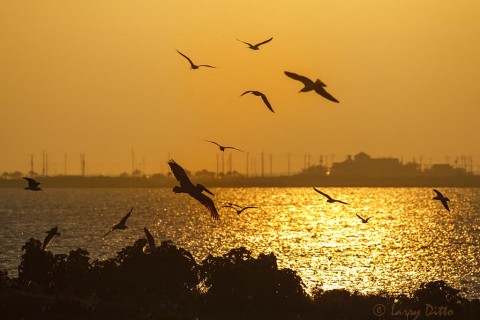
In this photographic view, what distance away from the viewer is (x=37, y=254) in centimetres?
6003

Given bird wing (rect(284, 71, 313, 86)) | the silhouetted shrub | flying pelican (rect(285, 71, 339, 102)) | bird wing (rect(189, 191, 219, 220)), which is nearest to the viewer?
bird wing (rect(189, 191, 219, 220))

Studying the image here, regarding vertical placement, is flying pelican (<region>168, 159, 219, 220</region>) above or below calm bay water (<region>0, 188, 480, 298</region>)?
above

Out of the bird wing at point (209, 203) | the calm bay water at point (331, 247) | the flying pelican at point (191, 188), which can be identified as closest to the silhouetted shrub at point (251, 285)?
the flying pelican at point (191, 188)

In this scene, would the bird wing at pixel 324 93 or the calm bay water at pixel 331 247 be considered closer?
the bird wing at pixel 324 93

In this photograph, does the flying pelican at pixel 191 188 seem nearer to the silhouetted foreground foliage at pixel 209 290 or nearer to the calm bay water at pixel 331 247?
the silhouetted foreground foliage at pixel 209 290

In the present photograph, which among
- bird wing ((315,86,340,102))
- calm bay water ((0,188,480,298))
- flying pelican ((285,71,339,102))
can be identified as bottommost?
calm bay water ((0,188,480,298))

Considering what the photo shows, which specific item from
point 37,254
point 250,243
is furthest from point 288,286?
point 250,243

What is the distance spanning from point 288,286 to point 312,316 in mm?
2312

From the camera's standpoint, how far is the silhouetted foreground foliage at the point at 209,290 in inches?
2281

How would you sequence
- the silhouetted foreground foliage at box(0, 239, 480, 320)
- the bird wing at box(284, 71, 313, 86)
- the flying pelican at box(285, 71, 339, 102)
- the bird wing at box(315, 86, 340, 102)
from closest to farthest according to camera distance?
1. the bird wing at box(315, 86, 340, 102)
2. the flying pelican at box(285, 71, 339, 102)
3. the bird wing at box(284, 71, 313, 86)
4. the silhouetted foreground foliage at box(0, 239, 480, 320)

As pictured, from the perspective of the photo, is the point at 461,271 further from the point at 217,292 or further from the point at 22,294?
the point at 22,294
